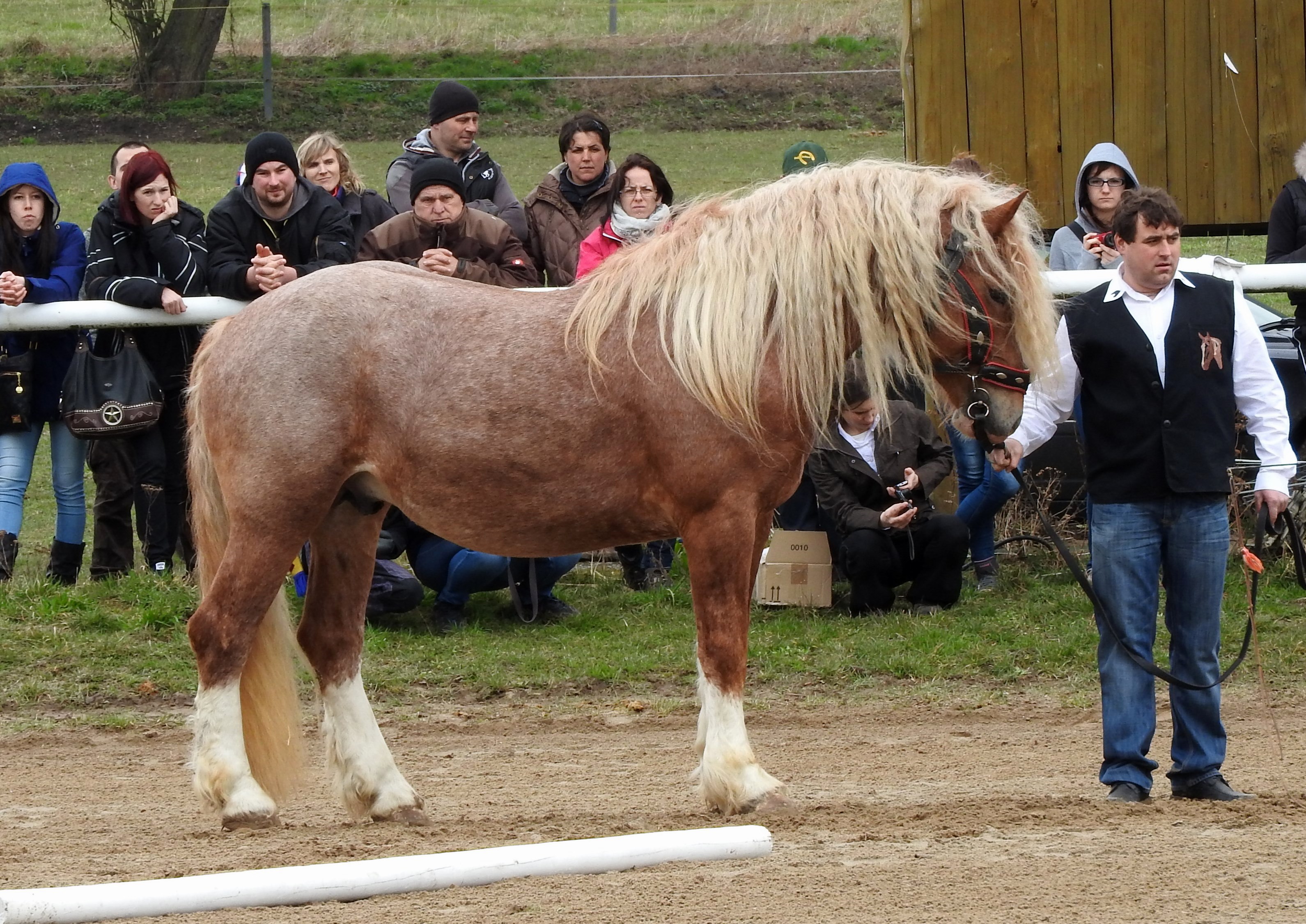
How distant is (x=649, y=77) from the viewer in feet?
70.3

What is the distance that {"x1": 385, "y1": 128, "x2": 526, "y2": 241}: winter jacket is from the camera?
327 inches

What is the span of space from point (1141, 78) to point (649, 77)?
12954 millimetres

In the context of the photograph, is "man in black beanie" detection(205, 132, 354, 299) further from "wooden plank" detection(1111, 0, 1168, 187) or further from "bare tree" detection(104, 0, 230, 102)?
"bare tree" detection(104, 0, 230, 102)

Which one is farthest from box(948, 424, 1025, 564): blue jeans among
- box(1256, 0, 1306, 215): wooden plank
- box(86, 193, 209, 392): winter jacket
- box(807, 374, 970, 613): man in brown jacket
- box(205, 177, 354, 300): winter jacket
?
box(86, 193, 209, 392): winter jacket

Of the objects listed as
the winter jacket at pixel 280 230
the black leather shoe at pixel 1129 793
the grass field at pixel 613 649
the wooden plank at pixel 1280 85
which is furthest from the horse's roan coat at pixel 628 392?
the wooden plank at pixel 1280 85

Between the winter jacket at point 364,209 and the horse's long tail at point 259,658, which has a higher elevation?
the winter jacket at point 364,209

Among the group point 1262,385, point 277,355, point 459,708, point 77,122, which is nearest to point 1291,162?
point 1262,385

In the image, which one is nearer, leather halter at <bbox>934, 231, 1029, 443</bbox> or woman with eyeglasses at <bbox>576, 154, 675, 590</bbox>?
leather halter at <bbox>934, 231, 1029, 443</bbox>

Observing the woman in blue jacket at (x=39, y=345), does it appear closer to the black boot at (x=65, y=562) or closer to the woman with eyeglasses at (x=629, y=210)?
the black boot at (x=65, y=562)

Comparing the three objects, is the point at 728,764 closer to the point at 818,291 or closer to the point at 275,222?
the point at 818,291

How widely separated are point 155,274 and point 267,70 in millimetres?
12891

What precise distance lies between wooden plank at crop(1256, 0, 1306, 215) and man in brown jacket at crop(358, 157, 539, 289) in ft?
15.6

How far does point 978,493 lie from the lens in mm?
8055

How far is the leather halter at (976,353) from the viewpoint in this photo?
190 inches
